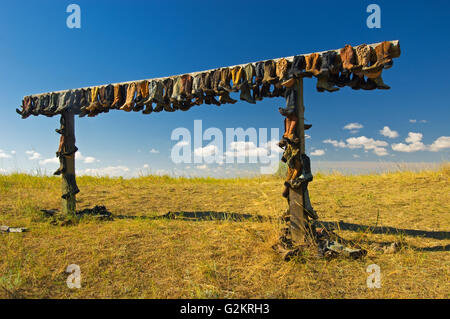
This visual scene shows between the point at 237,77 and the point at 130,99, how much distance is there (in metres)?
3.05

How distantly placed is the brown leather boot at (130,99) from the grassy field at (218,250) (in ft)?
9.45

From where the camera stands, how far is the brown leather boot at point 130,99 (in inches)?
286

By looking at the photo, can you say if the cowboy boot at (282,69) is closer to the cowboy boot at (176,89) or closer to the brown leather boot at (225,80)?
the brown leather boot at (225,80)

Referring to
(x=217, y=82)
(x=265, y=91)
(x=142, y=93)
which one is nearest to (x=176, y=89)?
(x=142, y=93)

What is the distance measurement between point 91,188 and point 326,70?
1062 centimetres

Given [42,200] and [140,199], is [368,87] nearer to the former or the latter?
[140,199]

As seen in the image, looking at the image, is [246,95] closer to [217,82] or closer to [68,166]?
[217,82]

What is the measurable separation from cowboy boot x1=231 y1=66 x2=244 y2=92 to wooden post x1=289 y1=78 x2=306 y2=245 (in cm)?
122

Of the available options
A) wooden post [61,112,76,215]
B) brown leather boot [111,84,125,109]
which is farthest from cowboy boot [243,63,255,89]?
wooden post [61,112,76,215]

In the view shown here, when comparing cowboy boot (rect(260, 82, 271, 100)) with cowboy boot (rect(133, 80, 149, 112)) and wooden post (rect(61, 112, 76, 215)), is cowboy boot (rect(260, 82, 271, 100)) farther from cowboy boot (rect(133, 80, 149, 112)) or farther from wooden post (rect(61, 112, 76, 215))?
wooden post (rect(61, 112, 76, 215))

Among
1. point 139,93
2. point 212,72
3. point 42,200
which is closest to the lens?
point 212,72

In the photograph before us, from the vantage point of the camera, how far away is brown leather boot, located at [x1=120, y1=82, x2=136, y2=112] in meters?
7.26

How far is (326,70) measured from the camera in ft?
15.8
